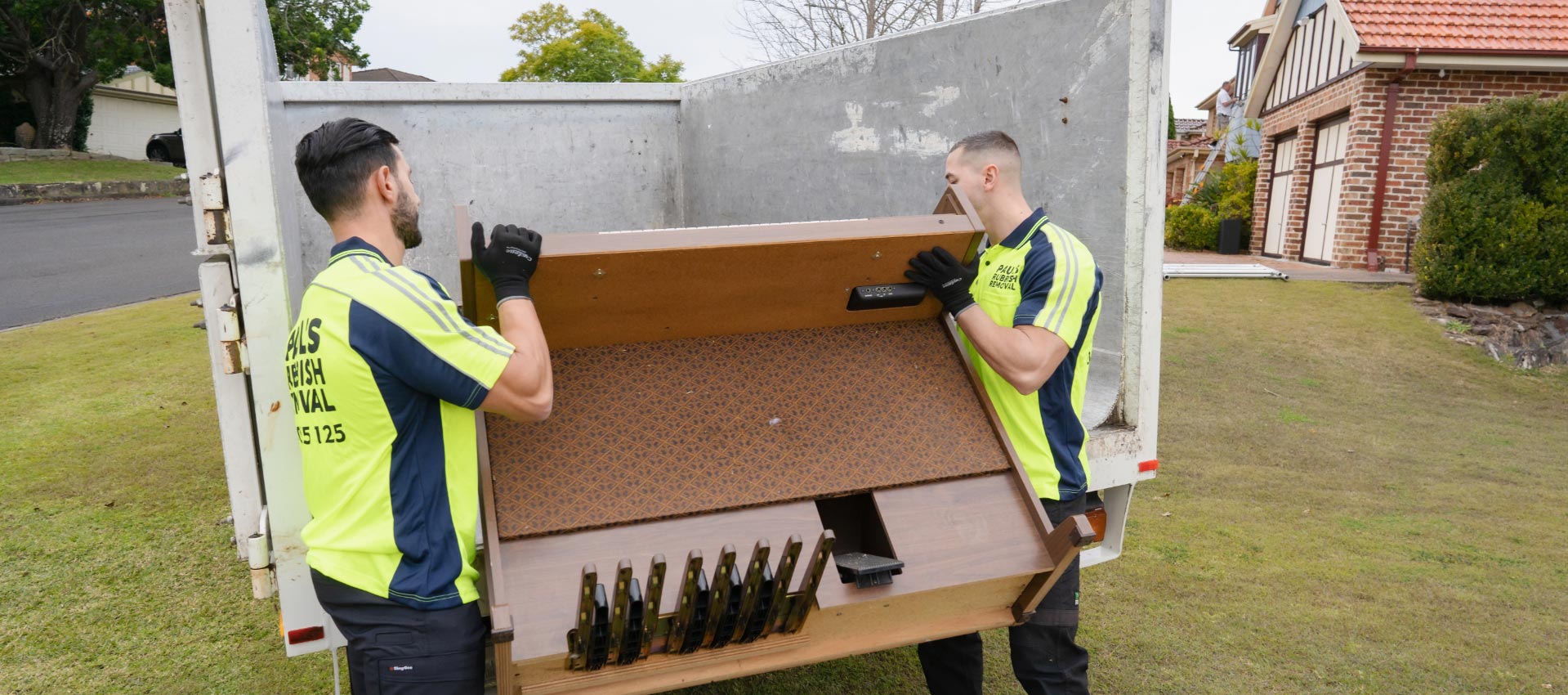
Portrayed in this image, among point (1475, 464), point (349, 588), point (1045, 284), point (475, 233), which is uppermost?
point (475, 233)

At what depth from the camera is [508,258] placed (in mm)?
1853

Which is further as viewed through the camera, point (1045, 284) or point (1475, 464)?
point (1475, 464)

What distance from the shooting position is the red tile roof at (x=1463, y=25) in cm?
1140

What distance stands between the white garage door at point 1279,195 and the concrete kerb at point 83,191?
18.4m

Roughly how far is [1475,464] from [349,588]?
22.1ft

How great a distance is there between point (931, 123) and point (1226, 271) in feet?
33.3

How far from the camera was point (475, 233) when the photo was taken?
191 cm

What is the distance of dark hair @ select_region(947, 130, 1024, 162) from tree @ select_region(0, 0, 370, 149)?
24.0 meters

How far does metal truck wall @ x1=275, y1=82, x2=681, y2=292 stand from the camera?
12.8 ft

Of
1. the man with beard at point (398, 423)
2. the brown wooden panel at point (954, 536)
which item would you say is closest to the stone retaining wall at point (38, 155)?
the man with beard at point (398, 423)

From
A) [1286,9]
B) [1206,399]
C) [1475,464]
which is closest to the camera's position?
[1475,464]

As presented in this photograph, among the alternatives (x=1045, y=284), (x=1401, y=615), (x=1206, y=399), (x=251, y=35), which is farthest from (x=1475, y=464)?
(x=251, y=35)

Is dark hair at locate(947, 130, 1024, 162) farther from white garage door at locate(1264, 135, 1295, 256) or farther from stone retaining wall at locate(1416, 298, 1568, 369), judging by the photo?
white garage door at locate(1264, 135, 1295, 256)

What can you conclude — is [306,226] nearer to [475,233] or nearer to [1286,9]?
[475,233]
